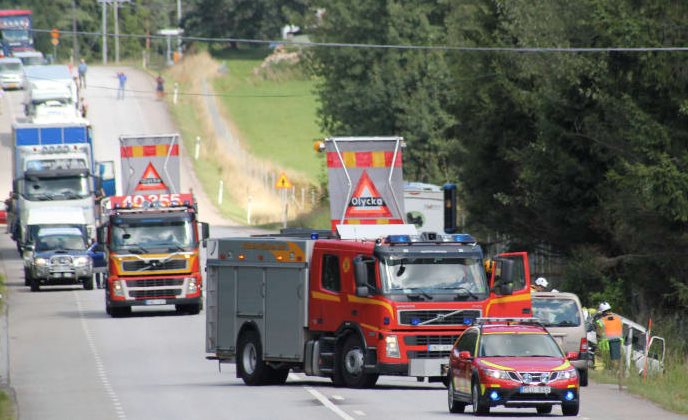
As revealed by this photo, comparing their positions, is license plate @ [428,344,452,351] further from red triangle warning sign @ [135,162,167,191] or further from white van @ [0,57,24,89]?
white van @ [0,57,24,89]

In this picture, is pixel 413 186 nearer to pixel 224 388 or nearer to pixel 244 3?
pixel 224 388

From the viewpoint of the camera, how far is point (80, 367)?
25.5m

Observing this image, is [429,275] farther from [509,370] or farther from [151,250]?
[151,250]

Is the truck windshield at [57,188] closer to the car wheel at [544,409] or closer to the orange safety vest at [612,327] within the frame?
the orange safety vest at [612,327]

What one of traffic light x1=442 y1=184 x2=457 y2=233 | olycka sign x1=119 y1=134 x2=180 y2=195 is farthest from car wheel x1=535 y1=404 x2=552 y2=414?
olycka sign x1=119 y1=134 x2=180 y2=195

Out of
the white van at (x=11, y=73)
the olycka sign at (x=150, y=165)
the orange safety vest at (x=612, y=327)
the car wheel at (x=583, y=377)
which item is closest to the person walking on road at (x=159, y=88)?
the white van at (x=11, y=73)

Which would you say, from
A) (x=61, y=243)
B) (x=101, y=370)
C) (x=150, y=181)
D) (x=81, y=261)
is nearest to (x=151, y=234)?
(x=81, y=261)

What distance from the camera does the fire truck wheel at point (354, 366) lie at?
2020 cm

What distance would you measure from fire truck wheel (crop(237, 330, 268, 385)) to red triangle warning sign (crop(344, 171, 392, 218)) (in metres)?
7.20

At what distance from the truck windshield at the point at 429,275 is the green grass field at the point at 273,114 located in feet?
189

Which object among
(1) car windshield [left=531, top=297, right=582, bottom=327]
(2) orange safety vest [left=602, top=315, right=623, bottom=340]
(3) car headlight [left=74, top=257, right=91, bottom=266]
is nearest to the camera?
(1) car windshield [left=531, top=297, right=582, bottom=327]

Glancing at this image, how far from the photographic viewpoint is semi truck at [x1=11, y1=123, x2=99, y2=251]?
47.2m

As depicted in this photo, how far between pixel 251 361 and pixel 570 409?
683 centimetres

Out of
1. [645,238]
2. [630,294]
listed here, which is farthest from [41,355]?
[630,294]
